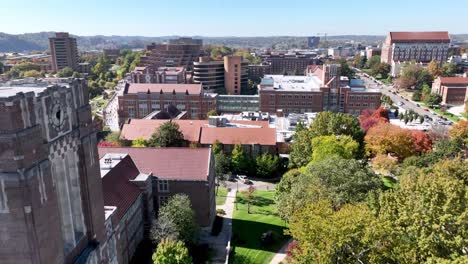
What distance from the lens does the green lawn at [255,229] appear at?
4206cm

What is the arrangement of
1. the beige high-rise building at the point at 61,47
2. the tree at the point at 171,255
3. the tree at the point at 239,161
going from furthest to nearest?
1. the beige high-rise building at the point at 61,47
2. the tree at the point at 239,161
3. the tree at the point at 171,255

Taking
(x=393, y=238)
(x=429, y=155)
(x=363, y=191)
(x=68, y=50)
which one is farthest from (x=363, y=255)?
(x=68, y=50)

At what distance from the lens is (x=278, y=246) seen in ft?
145

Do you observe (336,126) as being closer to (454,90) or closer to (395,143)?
(395,143)

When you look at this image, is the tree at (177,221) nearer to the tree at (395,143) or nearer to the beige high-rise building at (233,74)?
the tree at (395,143)

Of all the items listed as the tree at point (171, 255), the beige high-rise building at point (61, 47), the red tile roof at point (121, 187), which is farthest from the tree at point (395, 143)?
the beige high-rise building at point (61, 47)

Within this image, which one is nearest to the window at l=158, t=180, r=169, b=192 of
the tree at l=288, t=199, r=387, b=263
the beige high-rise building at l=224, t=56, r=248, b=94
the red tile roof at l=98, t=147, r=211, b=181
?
the red tile roof at l=98, t=147, r=211, b=181

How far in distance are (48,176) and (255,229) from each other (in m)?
36.6

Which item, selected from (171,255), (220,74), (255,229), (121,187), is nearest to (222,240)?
(255,229)

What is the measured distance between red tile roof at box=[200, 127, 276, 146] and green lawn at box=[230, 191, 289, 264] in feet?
47.7

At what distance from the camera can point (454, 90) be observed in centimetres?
13225

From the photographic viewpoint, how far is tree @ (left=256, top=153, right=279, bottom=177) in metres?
65.5

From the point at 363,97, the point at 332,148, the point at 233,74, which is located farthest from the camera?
the point at 233,74

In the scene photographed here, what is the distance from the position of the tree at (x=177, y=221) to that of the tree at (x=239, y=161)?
26.6 m
